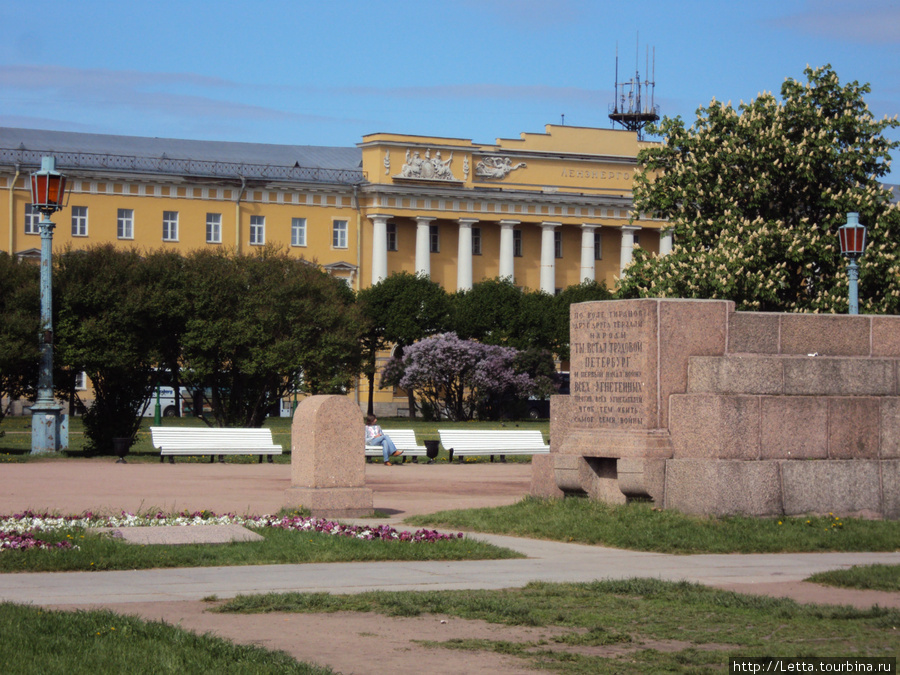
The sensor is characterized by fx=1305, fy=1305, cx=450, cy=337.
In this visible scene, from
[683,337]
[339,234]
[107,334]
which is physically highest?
[339,234]

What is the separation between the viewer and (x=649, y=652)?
7883 millimetres

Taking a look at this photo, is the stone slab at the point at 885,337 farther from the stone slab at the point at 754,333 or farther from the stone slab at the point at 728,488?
the stone slab at the point at 728,488

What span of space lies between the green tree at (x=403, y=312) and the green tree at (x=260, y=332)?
33914 millimetres

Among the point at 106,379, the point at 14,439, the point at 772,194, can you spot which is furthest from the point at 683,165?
the point at 14,439

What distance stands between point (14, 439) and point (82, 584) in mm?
34254

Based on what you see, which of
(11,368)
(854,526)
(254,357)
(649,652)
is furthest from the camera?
(254,357)

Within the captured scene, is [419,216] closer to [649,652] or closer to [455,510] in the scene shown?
[455,510]

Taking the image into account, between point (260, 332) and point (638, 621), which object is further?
point (260, 332)

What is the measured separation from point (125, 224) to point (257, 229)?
835 cm

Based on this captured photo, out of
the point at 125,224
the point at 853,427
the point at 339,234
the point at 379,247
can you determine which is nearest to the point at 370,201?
the point at 339,234

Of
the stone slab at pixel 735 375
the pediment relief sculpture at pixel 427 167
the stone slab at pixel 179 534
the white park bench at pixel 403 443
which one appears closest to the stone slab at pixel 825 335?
the stone slab at pixel 735 375

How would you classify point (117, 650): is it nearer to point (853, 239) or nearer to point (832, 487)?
point (832, 487)

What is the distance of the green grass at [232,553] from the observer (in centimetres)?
1158

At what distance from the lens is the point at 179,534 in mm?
13242
